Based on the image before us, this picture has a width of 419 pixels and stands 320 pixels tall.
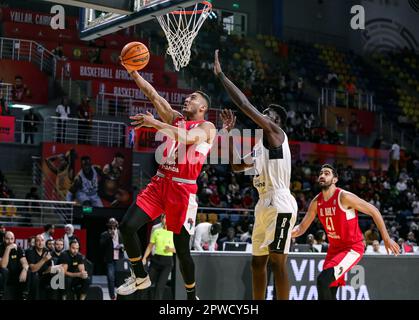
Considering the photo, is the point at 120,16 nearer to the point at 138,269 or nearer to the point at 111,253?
the point at 138,269

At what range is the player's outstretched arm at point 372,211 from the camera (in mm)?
8535

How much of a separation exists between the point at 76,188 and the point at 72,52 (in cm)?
733

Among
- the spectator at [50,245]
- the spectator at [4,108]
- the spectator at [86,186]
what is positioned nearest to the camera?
the spectator at [50,245]

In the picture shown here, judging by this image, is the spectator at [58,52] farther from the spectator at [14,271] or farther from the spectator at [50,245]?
the spectator at [14,271]

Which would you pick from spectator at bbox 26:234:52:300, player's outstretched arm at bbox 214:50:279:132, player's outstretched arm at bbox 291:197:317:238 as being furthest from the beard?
spectator at bbox 26:234:52:300

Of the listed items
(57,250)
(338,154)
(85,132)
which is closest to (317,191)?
(338,154)

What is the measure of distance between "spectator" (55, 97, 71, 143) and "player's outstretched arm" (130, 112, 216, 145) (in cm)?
1381

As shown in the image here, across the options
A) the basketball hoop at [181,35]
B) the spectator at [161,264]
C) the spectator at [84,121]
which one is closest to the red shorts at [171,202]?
the basketball hoop at [181,35]

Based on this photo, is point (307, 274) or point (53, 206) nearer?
point (307, 274)

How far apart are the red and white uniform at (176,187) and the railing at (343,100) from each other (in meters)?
22.9

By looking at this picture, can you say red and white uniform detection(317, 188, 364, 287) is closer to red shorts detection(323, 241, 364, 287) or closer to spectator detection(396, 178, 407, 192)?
red shorts detection(323, 241, 364, 287)
